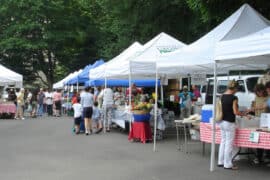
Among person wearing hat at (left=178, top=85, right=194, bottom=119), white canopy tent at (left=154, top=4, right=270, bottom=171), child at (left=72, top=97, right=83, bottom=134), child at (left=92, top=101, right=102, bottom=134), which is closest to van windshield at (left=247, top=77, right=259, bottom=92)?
person wearing hat at (left=178, top=85, right=194, bottom=119)

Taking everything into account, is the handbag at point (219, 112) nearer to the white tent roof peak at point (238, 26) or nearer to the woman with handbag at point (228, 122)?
the woman with handbag at point (228, 122)

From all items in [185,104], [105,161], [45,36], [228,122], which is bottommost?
[105,161]

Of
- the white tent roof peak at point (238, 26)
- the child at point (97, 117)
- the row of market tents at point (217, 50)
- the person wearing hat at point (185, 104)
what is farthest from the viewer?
the person wearing hat at point (185, 104)

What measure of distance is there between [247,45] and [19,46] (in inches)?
1668

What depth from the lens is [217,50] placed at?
34.0ft

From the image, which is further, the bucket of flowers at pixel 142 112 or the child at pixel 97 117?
the child at pixel 97 117

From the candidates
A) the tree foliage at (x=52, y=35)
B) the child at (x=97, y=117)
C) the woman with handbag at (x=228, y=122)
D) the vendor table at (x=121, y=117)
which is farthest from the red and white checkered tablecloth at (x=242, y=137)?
the tree foliage at (x=52, y=35)

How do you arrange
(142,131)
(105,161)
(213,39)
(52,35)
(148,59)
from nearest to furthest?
(105,161), (213,39), (142,131), (148,59), (52,35)

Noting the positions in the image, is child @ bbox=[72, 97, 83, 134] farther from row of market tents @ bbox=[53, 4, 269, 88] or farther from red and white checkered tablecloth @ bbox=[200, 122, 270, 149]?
red and white checkered tablecloth @ bbox=[200, 122, 270, 149]

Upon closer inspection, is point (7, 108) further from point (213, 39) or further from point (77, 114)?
point (213, 39)

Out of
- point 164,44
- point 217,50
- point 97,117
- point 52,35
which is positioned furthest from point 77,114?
point 52,35

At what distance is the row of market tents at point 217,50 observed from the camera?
971 cm

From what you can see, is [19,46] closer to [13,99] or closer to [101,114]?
[13,99]

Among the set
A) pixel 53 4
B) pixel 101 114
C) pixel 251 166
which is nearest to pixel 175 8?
pixel 101 114
